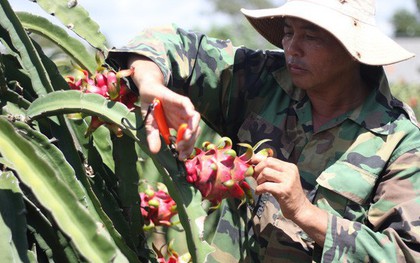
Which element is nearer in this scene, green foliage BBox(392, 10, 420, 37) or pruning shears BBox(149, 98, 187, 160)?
pruning shears BBox(149, 98, 187, 160)

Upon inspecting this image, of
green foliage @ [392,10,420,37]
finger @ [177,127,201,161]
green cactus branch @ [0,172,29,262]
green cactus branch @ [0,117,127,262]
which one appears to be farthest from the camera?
green foliage @ [392,10,420,37]

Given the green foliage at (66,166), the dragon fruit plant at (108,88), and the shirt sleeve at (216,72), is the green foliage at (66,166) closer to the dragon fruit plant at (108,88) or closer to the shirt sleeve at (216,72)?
the dragon fruit plant at (108,88)

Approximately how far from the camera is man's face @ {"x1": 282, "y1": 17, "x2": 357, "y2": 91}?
6.72 ft

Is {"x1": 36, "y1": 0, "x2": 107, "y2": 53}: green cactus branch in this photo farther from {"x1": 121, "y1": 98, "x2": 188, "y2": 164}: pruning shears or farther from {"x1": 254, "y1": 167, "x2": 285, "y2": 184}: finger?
{"x1": 254, "y1": 167, "x2": 285, "y2": 184}: finger

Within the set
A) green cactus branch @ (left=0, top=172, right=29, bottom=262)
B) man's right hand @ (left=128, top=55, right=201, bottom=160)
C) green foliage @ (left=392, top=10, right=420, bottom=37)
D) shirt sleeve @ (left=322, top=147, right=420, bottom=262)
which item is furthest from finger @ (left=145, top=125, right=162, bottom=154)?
green foliage @ (left=392, top=10, right=420, bottom=37)

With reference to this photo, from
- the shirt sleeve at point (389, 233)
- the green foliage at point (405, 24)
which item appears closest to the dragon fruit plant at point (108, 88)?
the shirt sleeve at point (389, 233)

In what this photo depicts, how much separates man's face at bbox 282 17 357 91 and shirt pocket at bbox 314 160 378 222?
25cm

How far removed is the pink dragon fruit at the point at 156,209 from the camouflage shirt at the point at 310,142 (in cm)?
30

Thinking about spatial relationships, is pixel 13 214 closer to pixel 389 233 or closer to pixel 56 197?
pixel 56 197

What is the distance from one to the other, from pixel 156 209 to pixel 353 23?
0.72 meters

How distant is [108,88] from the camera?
67.5 inches

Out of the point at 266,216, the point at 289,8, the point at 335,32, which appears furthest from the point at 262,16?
the point at 266,216

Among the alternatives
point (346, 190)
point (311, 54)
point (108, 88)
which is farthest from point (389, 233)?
point (108, 88)

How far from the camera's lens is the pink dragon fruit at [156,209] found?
6.32 feet
